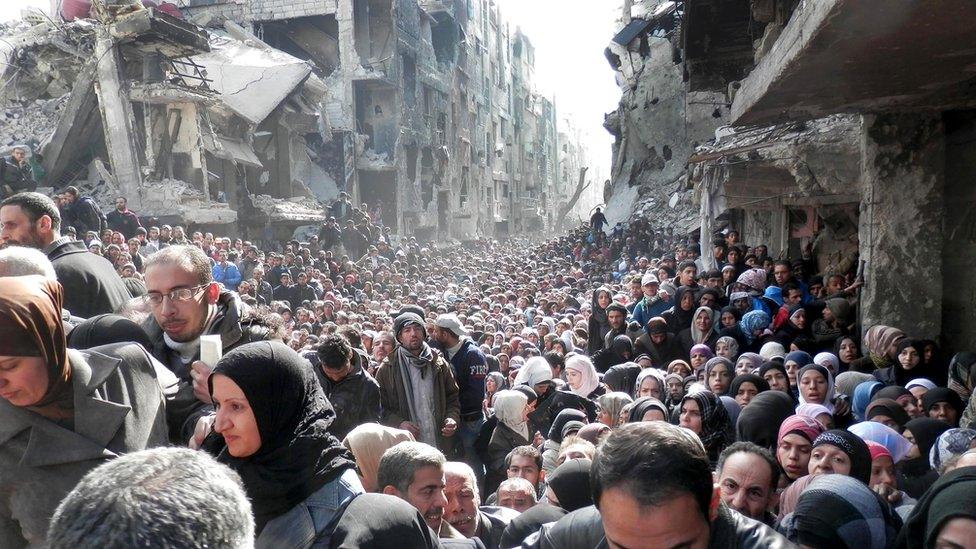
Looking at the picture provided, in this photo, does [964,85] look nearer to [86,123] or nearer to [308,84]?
[86,123]

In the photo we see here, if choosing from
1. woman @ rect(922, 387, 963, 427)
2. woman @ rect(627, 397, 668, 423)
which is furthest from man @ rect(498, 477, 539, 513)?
woman @ rect(922, 387, 963, 427)

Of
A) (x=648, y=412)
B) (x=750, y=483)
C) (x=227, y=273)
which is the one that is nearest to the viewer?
(x=750, y=483)

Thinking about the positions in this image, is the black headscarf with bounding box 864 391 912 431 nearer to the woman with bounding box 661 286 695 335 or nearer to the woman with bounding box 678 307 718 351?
the woman with bounding box 678 307 718 351

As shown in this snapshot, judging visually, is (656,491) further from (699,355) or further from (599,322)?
(599,322)

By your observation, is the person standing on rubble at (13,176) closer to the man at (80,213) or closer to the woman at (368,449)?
the man at (80,213)

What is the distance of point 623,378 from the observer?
665cm

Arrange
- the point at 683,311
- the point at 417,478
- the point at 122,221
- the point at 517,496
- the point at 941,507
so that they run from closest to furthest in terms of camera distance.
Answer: the point at 941,507 < the point at 417,478 < the point at 517,496 < the point at 683,311 < the point at 122,221

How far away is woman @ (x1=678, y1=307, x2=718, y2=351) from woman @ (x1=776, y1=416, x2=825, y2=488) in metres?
4.06

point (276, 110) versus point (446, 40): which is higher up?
point (446, 40)

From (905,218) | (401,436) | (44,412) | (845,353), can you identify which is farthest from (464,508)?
(905,218)

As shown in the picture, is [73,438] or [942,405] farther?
[942,405]

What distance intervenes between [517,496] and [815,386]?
2.53 metres

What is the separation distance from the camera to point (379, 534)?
1.89 m

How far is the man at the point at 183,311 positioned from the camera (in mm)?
2781
